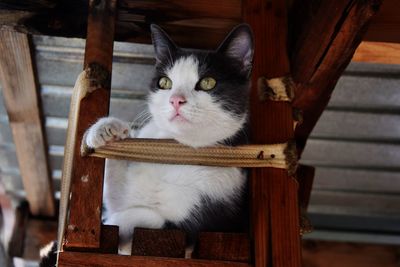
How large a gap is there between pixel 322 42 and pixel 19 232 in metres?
2.21

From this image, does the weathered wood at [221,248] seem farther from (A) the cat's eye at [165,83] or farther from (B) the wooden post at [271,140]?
(A) the cat's eye at [165,83]

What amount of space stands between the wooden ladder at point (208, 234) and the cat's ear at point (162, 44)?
15 cm

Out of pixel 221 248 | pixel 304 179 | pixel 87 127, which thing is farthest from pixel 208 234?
pixel 304 179

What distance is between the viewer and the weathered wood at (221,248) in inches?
62.9

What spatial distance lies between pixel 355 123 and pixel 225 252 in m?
1.44

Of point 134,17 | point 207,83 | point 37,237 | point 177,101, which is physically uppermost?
point 134,17

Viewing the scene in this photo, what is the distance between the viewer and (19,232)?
3299 mm

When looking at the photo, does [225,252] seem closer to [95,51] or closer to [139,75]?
[95,51]

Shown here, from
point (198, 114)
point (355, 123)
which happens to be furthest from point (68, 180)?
point (355, 123)

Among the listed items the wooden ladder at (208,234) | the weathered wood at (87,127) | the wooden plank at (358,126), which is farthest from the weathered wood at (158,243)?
the wooden plank at (358,126)

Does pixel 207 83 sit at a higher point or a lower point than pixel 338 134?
lower

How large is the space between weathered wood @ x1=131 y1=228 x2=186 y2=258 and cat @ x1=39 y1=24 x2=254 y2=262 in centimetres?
23

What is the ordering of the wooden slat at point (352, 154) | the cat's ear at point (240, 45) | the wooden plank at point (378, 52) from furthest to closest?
the wooden slat at point (352, 154), the wooden plank at point (378, 52), the cat's ear at point (240, 45)

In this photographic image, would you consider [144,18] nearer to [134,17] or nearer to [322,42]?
[134,17]
